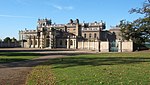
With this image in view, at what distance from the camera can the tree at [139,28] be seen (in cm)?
4424

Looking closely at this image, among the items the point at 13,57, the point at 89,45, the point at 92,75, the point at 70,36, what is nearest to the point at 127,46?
the point at 89,45

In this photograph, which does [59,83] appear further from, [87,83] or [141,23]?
[141,23]

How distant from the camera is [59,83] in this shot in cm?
1277

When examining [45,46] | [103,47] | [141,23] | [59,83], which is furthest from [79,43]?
[59,83]

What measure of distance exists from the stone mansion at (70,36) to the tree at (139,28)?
1885 cm

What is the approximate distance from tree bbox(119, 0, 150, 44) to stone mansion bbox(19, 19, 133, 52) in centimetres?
1885

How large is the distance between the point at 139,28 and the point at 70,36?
63.8 m

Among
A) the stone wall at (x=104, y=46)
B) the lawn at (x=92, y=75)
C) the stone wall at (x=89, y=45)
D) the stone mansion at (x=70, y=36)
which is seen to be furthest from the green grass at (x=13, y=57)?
the stone mansion at (x=70, y=36)

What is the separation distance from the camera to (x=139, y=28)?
52.6 meters

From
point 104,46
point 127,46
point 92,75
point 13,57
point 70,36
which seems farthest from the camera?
point 70,36

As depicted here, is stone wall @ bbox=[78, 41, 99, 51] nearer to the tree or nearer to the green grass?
the tree

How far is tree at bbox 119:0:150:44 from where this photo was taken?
44.2 metres

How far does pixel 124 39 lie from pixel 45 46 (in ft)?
144

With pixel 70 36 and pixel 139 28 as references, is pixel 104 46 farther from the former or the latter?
pixel 70 36
